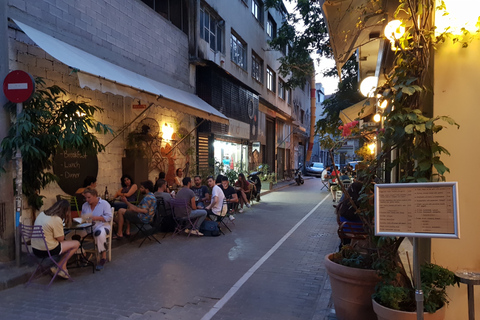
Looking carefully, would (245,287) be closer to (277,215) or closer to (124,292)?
(124,292)

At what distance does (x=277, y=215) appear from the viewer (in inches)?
494

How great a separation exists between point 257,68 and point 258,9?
4.13 m

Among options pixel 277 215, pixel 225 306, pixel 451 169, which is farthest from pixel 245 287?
pixel 277 215

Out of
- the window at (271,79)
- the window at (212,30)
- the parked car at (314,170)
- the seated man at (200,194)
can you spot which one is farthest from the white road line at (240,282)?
the parked car at (314,170)

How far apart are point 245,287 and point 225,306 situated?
76 centimetres

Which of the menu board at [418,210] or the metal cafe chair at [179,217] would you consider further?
the metal cafe chair at [179,217]

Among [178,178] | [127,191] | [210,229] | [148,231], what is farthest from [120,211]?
[178,178]

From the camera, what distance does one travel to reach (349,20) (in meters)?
5.69

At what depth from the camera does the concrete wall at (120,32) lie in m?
7.23

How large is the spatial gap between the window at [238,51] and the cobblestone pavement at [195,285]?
41.2ft

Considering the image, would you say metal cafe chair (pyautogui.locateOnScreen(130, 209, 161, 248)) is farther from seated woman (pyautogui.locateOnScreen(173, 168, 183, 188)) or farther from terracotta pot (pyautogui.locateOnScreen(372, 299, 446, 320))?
terracotta pot (pyautogui.locateOnScreen(372, 299, 446, 320))

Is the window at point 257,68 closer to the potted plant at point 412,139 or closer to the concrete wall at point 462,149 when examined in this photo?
the potted plant at point 412,139

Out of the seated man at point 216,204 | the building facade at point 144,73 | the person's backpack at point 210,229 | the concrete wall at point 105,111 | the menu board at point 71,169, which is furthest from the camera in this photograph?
the seated man at point 216,204

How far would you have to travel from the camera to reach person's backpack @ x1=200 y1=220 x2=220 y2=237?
9.10 metres
